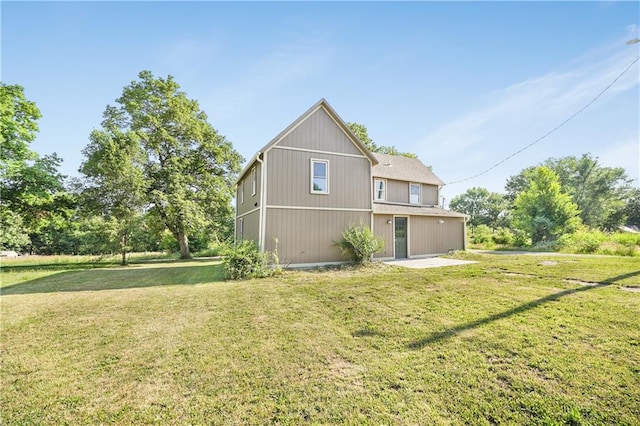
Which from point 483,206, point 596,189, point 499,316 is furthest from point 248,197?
point 483,206

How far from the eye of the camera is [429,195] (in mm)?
17766

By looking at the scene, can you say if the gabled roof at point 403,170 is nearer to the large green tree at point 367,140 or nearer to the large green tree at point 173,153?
the large green tree at point 367,140

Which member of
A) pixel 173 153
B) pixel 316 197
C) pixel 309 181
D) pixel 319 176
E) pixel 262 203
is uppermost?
pixel 173 153

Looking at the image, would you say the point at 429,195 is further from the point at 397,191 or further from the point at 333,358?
the point at 333,358

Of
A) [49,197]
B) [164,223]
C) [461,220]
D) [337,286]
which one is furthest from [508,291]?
[49,197]

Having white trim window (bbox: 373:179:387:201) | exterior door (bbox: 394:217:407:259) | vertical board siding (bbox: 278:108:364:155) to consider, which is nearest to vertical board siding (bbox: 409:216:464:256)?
exterior door (bbox: 394:217:407:259)

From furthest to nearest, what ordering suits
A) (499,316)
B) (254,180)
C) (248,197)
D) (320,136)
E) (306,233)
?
1. (248,197)
2. (254,180)
3. (320,136)
4. (306,233)
5. (499,316)

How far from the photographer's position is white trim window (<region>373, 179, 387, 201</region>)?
51.3 feet

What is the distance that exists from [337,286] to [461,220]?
12.4m

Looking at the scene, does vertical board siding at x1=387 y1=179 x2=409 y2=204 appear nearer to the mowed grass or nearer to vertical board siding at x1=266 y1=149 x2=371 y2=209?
vertical board siding at x1=266 y1=149 x2=371 y2=209

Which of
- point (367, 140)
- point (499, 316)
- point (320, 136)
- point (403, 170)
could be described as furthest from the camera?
point (367, 140)

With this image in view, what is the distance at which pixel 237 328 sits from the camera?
4.47m

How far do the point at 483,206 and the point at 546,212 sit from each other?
2967cm

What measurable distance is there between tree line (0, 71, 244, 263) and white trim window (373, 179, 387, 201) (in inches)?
452
